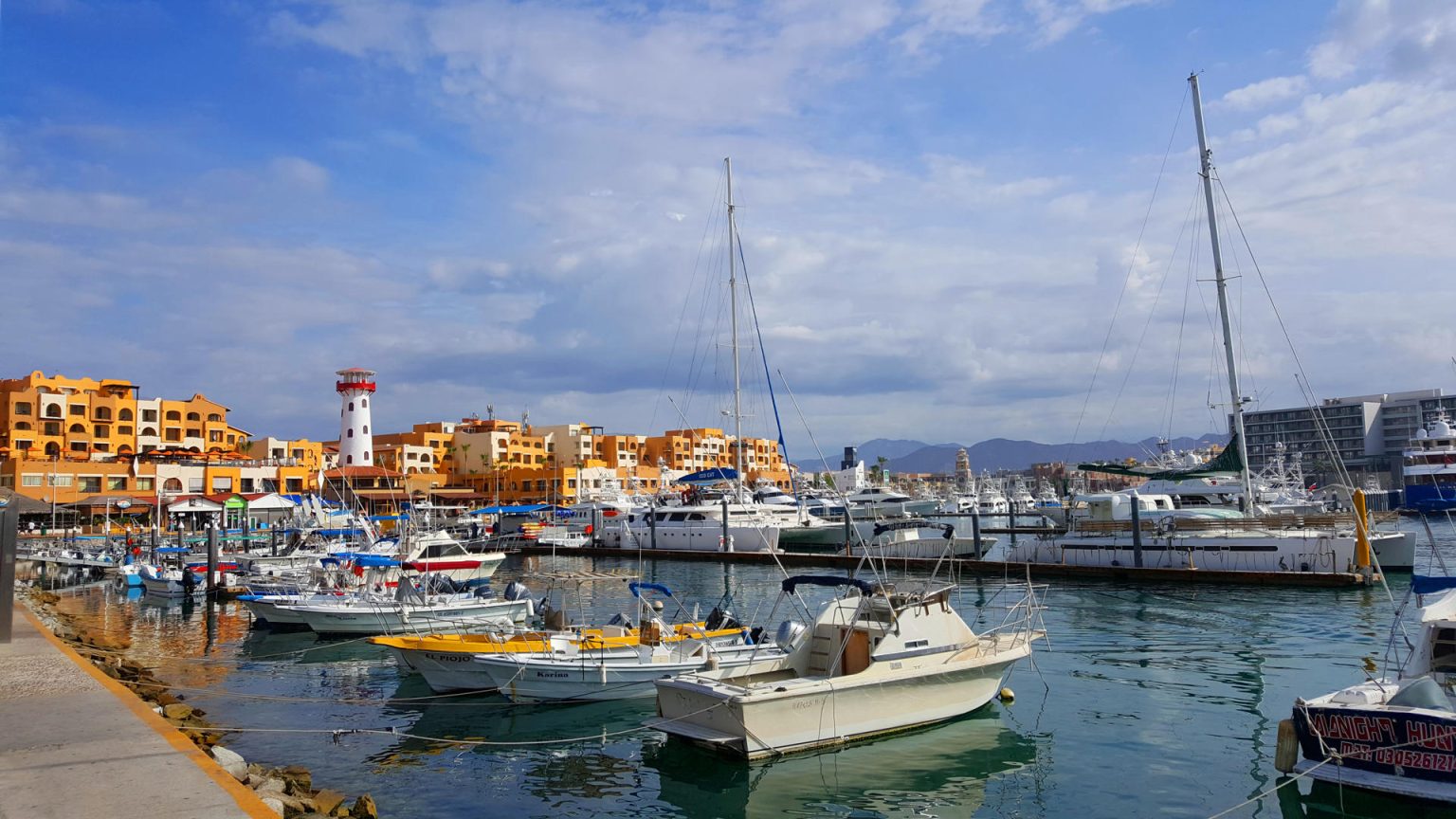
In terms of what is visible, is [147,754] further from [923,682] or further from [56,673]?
[923,682]

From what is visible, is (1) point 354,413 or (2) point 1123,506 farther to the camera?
(1) point 354,413

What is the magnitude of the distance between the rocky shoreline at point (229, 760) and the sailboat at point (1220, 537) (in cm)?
3255

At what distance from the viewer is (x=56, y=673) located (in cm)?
1616

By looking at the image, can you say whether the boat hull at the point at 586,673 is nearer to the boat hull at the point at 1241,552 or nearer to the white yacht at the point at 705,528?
the boat hull at the point at 1241,552

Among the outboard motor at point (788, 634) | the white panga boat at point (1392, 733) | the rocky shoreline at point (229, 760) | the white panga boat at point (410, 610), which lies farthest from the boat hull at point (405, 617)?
the white panga boat at point (1392, 733)

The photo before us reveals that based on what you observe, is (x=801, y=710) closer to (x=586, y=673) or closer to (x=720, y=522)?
(x=586, y=673)

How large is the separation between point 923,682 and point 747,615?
17.9m

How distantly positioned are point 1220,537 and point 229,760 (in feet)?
120

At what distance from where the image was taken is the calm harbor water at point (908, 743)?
12906 mm

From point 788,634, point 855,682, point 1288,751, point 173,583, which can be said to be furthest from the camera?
point 173,583

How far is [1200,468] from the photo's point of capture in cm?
4344

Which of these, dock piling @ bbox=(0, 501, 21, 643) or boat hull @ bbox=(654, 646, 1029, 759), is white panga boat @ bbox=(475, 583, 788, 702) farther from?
dock piling @ bbox=(0, 501, 21, 643)

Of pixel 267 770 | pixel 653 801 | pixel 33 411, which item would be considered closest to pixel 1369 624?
pixel 653 801

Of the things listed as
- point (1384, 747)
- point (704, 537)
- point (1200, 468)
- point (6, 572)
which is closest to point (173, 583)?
point (6, 572)
